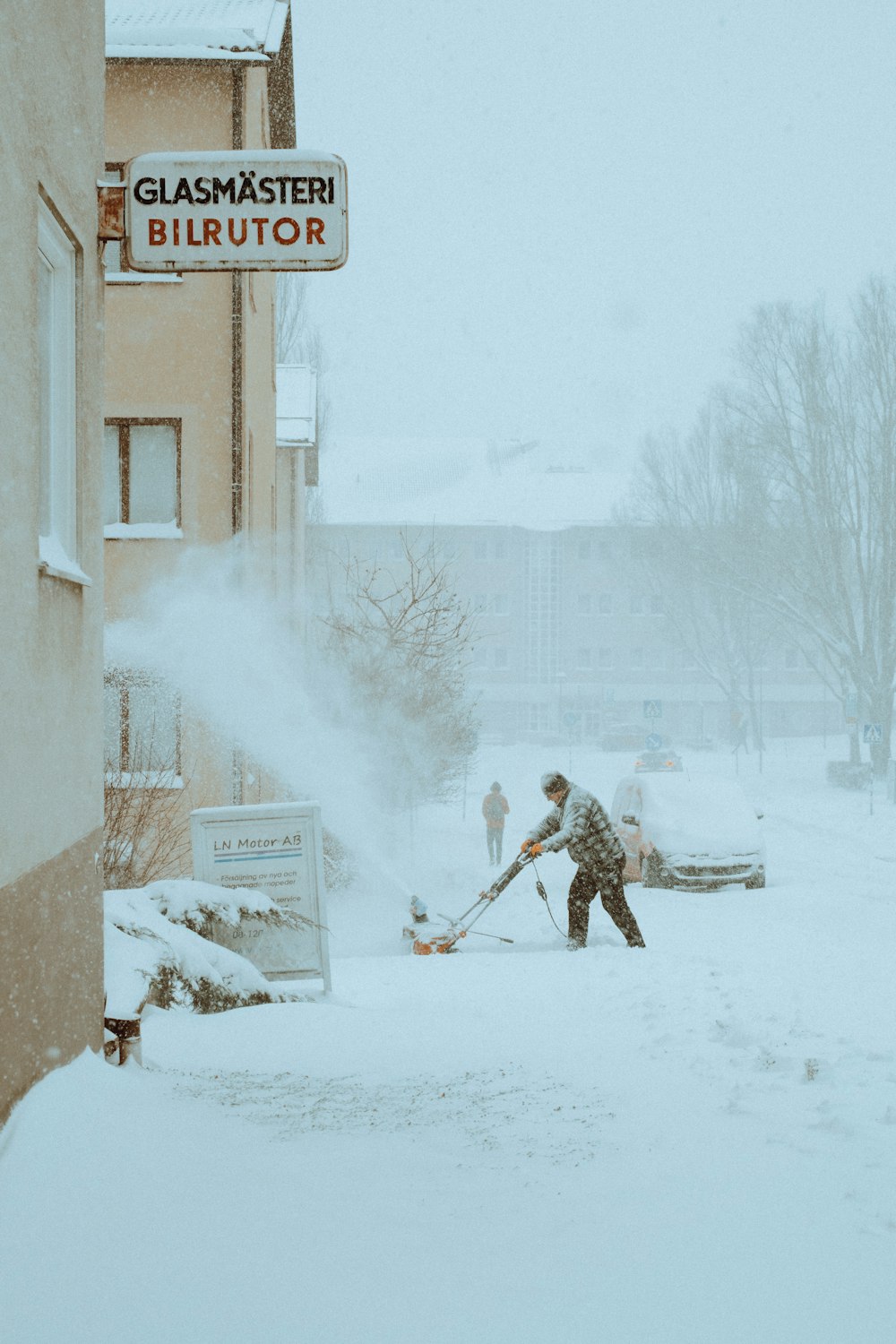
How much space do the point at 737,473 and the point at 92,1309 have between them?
39285 mm

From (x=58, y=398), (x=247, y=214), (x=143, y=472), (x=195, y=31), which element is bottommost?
(x=58, y=398)

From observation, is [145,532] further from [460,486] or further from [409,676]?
[460,486]

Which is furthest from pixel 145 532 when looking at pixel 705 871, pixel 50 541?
pixel 50 541

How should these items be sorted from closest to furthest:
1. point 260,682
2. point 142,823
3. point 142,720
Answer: point 142,823, point 142,720, point 260,682

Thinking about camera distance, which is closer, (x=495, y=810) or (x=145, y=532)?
(x=145, y=532)

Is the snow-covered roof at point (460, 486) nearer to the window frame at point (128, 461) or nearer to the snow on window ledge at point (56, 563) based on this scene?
the window frame at point (128, 461)

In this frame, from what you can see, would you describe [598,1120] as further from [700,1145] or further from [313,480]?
[313,480]

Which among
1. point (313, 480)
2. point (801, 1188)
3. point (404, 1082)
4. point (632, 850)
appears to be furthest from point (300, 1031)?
point (313, 480)

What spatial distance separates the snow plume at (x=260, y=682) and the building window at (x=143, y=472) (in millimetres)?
620

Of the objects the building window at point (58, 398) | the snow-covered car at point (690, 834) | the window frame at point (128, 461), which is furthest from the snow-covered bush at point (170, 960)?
the snow-covered car at point (690, 834)

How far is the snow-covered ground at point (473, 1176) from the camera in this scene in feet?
10.2

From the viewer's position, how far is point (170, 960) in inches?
281

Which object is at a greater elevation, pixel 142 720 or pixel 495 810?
pixel 142 720

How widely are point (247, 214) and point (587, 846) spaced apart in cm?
660
